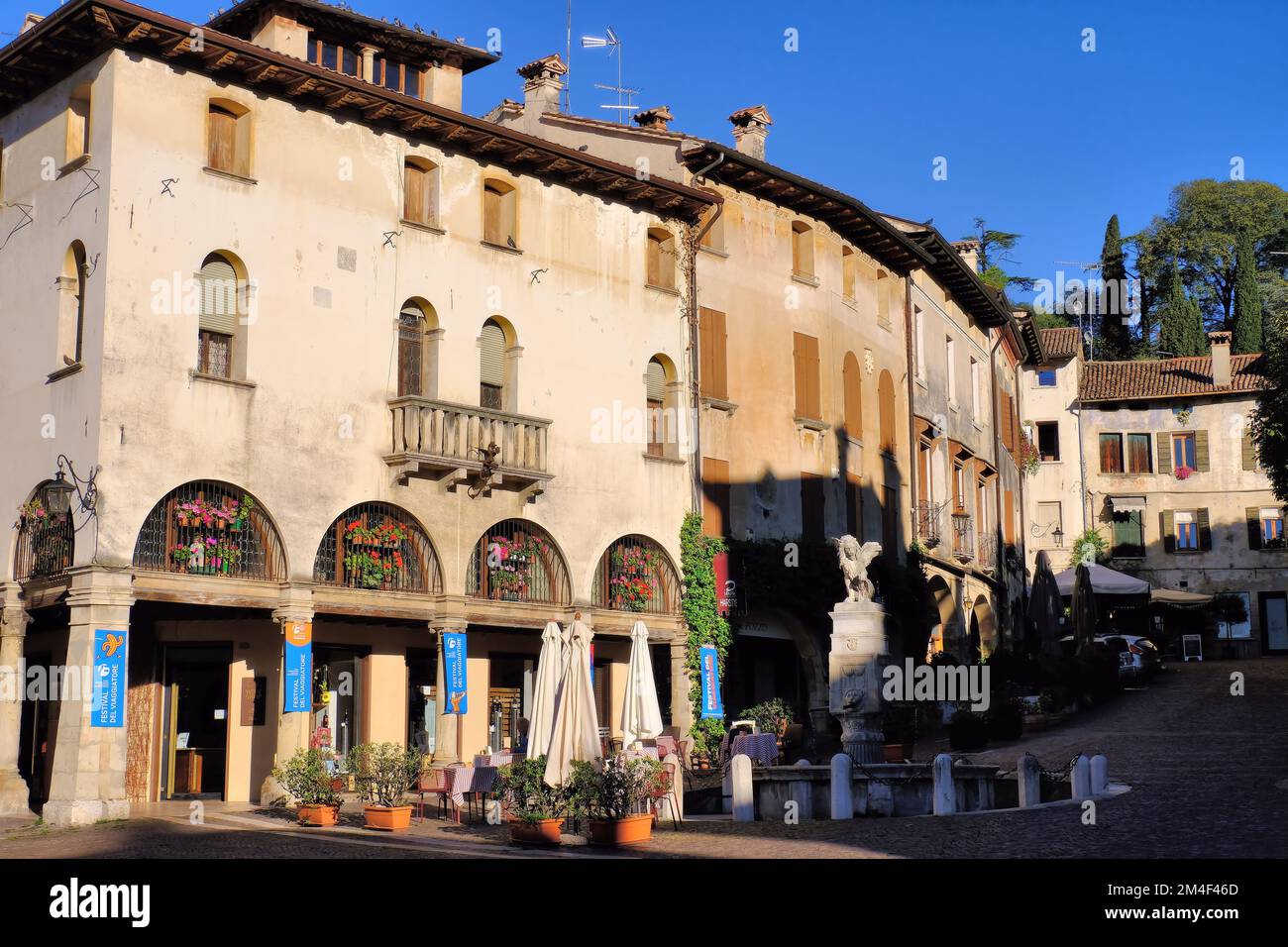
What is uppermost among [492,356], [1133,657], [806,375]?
[806,375]

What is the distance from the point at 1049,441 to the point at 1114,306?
571 inches

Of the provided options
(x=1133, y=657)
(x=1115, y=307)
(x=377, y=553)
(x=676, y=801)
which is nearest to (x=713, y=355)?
(x=377, y=553)

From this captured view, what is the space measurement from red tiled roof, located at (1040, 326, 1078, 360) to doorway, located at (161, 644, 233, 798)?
37.8 m

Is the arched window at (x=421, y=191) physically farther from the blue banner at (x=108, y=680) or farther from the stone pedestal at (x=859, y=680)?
the stone pedestal at (x=859, y=680)

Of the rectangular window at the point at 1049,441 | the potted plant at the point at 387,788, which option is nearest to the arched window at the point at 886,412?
the potted plant at the point at 387,788

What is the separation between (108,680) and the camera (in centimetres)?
2203

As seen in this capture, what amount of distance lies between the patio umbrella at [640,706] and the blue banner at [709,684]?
8301 millimetres

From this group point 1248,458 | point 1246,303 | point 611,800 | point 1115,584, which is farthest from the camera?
point 1246,303

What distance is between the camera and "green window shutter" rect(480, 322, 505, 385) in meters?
28.3

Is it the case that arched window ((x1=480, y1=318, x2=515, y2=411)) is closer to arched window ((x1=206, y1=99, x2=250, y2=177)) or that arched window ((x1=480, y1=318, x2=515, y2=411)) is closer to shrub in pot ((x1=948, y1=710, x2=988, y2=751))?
arched window ((x1=206, y1=99, x2=250, y2=177))

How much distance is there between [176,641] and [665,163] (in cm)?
1416

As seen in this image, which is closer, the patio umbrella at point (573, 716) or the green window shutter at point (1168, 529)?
the patio umbrella at point (573, 716)

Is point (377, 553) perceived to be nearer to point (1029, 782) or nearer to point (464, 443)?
point (464, 443)

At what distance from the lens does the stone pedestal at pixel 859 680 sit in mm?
25156
